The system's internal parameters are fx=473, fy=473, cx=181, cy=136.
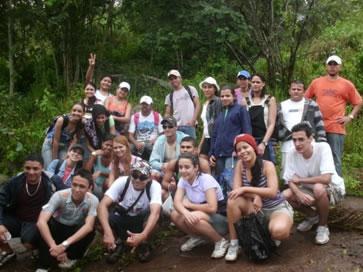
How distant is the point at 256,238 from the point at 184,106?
9.81ft

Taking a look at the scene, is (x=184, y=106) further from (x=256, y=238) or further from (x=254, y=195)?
(x=256, y=238)

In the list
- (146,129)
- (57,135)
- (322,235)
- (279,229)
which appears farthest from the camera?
(146,129)

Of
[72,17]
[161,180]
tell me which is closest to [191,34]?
[72,17]

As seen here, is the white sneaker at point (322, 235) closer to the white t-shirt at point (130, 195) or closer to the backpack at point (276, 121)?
the backpack at point (276, 121)

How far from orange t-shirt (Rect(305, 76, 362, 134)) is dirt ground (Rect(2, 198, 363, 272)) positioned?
58.4 inches

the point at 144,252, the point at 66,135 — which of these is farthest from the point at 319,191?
the point at 66,135

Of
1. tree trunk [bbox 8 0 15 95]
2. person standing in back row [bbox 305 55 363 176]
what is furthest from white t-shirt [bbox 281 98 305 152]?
tree trunk [bbox 8 0 15 95]

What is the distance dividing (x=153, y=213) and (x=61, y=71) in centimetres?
766

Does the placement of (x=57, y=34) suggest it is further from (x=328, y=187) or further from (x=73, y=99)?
(x=328, y=187)

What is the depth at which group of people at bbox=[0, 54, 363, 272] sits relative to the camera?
215 inches

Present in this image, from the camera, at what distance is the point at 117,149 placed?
6.21 metres

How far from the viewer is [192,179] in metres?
5.74

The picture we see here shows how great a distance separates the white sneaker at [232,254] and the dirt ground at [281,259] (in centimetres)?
5

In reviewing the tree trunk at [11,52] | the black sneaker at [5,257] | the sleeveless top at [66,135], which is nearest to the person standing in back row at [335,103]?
the sleeveless top at [66,135]
